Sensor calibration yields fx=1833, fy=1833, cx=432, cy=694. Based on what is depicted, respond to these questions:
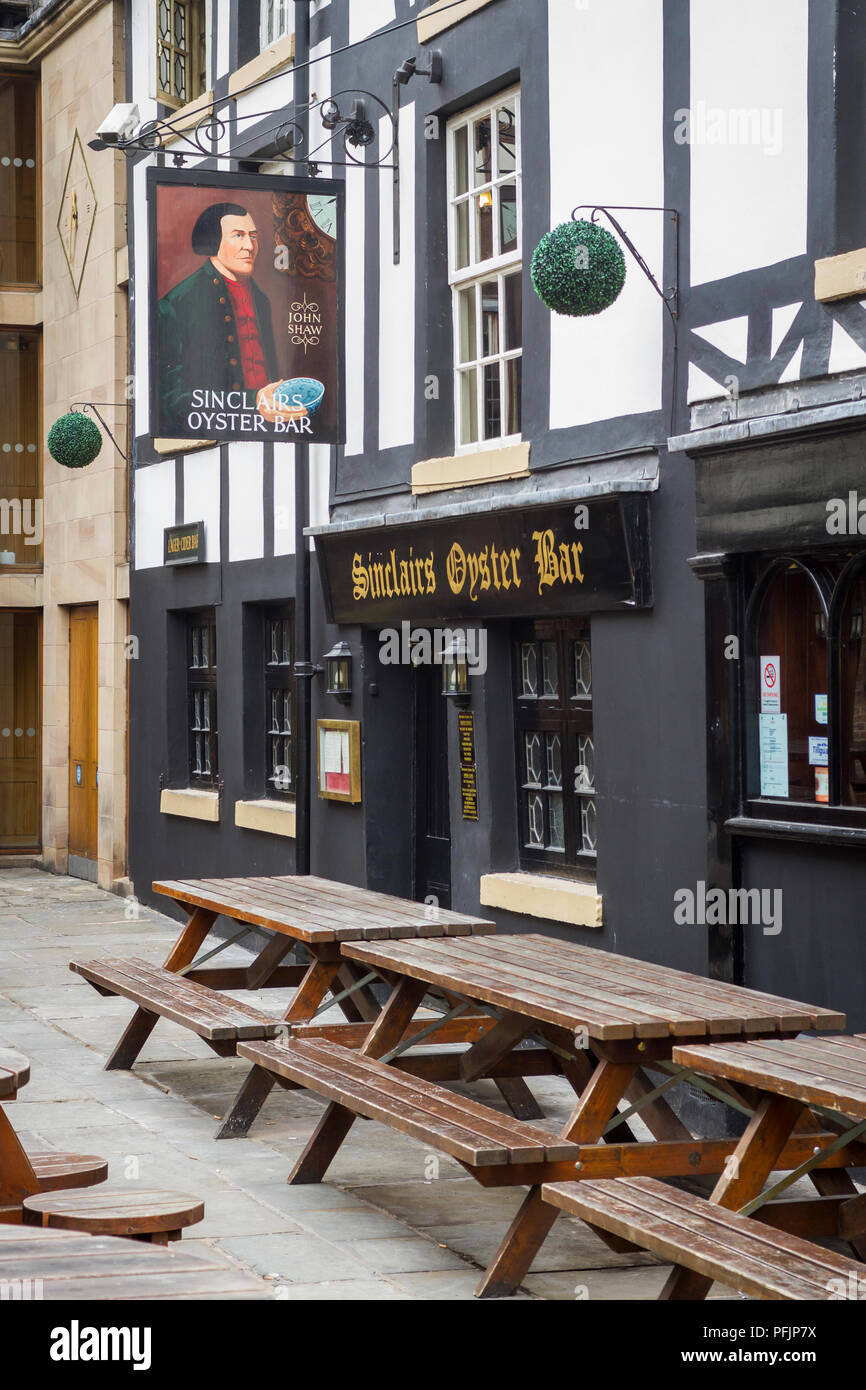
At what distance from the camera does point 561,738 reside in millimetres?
9281

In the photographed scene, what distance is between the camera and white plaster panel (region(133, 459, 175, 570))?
14797 mm

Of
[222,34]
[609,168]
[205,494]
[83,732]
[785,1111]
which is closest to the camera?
[785,1111]

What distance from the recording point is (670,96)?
7.93 meters

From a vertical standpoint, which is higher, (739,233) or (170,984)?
(739,233)

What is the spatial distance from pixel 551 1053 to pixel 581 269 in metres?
3.25

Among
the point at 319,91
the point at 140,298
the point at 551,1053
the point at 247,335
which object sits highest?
the point at 319,91

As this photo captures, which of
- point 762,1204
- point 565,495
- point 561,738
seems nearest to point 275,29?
point 565,495

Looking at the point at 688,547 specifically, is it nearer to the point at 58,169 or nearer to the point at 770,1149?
the point at 770,1149

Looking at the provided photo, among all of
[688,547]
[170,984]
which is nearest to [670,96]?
[688,547]

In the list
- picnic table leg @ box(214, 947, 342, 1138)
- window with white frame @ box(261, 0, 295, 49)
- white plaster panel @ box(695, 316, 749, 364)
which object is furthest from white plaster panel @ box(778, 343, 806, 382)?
window with white frame @ box(261, 0, 295, 49)

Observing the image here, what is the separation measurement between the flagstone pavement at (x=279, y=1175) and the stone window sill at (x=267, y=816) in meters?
1.58

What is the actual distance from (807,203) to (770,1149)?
3.74m

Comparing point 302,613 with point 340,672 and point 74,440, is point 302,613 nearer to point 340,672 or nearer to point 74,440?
point 340,672

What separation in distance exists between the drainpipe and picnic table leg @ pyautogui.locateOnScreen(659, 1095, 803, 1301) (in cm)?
691
